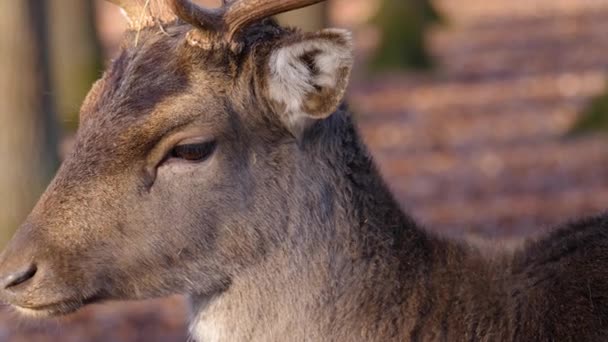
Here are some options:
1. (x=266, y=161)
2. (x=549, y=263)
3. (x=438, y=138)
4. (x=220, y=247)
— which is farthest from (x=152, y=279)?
(x=438, y=138)

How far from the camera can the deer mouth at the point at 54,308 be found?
4.76 metres

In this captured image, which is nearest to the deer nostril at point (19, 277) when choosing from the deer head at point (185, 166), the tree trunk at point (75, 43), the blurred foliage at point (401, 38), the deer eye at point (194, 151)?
the deer head at point (185, 166)

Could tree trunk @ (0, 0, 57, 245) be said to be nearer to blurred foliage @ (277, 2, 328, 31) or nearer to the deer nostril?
the deer nostril

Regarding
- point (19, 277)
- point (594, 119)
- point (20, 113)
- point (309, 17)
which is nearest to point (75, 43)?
point (309, 17)

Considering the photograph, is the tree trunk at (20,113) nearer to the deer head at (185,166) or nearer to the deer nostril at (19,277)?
the deer head at (185,166)

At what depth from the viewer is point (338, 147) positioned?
16.4ft

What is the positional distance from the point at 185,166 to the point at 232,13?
0.65 m

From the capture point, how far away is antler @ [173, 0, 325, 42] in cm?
473

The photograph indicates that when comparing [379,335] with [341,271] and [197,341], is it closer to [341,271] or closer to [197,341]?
[341,271]

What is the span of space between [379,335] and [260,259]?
1.91 ft

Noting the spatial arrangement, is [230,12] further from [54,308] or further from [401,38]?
[401,38]

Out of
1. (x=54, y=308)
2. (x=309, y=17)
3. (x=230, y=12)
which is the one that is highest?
(x=230, y=12)

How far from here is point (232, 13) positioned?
4816 mm

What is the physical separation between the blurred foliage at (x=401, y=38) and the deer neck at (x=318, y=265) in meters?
14.7
